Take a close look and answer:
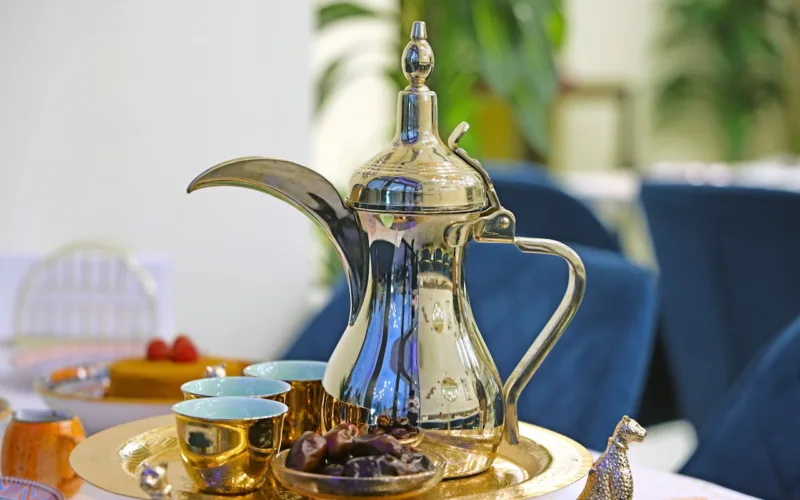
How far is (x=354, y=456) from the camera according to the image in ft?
1.90

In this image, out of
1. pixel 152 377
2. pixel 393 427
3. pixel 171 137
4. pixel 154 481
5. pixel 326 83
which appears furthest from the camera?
pixel 326 83

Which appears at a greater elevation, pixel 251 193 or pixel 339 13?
pixel 339 13

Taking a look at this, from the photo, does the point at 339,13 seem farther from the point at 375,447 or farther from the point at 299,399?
the point at 375,447

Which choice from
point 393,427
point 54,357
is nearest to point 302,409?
point 393,427

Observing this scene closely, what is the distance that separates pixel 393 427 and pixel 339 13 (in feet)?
6.69

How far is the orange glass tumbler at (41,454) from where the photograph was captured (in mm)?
726

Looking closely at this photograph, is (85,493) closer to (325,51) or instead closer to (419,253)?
(419,253)

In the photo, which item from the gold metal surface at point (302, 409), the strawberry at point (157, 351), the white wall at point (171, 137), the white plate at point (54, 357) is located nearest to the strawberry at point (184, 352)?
the strawberry at point (157, 351)

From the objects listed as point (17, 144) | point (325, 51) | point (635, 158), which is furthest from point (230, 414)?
point (635, 158)

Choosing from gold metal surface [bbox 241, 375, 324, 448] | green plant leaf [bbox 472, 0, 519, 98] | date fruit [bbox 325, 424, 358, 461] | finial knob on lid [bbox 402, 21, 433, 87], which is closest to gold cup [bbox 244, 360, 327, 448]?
gold metal surface [bbox 241, 375, 324, 448]

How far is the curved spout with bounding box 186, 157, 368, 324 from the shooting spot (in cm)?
68

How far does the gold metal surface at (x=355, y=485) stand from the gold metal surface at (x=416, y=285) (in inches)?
2.5

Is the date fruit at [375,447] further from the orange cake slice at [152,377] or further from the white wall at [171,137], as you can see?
the white wall at [171,137]

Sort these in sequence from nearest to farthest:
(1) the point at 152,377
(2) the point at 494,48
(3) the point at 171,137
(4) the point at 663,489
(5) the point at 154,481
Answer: (5) the point at 154,481
(4) the point at 663,489
(1) the point at 152,377
(3) the point at 171,137
(2) the point at 494,48
